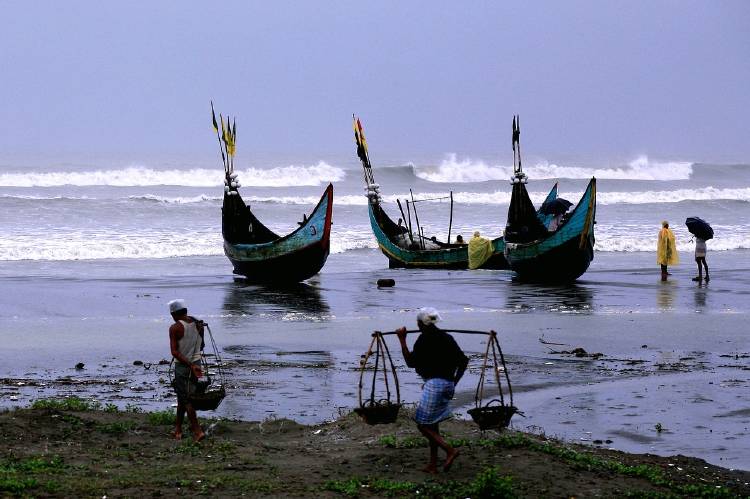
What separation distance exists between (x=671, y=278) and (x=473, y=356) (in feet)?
39.5

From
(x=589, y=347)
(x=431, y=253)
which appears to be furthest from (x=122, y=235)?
(x=589, y=347)

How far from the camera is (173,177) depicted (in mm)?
68812

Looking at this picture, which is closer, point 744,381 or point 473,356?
point 744,381

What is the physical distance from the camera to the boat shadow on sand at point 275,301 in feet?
62.5

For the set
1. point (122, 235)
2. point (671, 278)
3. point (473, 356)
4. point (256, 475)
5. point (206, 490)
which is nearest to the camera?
point (206, 490)

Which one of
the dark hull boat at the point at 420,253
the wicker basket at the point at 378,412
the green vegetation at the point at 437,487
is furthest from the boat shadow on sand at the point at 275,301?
the green vegetation at the point at 437,487

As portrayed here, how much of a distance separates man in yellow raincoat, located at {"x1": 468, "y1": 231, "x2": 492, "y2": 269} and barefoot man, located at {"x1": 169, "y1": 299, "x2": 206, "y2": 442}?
1841cm

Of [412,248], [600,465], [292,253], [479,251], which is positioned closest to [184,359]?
[600,465]

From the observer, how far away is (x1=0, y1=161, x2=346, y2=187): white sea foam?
64438 millimetres

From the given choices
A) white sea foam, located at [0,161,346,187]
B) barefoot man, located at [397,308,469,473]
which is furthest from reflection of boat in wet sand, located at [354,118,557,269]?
white sea foam, located at [0,161,346,187]

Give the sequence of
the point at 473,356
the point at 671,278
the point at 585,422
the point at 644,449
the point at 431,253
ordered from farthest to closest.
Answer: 1. the point at 431,253
2. the point at 671,278
3. the point at 473,356
4. the point at 585,422
5. the point at 644,449

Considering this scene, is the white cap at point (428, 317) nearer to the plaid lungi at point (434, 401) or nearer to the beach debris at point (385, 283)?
the plaid lungi at point (434, 401)

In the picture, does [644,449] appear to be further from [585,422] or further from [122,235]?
[122,235]

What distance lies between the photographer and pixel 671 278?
982 inches
